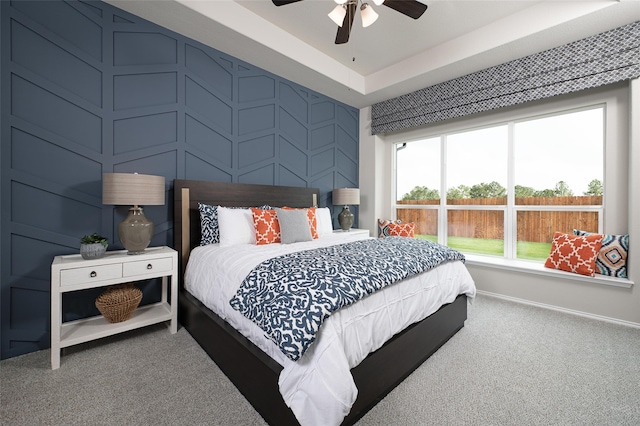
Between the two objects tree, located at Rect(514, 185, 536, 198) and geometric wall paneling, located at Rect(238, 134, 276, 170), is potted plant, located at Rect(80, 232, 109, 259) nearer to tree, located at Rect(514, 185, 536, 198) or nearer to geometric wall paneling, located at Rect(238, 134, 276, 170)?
geometric wall paneling, located at Rect(238, 134, 276, 170)

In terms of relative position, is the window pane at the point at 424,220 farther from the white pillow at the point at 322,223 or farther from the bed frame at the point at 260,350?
the bed frame at the point at 260,350

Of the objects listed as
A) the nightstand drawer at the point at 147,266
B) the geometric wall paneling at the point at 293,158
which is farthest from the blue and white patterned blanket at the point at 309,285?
the geometric wall paneling at the point at 293,158

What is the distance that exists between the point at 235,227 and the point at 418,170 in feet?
10.3

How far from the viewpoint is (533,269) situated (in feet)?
9.50

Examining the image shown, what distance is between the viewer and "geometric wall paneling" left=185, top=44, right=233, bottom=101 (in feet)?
8.83

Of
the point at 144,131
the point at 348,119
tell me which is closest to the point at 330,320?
the point at 144,131

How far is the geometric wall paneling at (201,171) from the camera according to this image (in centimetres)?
272

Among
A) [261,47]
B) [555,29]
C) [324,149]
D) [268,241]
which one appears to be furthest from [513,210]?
[261,47]

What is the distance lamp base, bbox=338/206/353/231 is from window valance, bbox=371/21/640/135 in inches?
58.4

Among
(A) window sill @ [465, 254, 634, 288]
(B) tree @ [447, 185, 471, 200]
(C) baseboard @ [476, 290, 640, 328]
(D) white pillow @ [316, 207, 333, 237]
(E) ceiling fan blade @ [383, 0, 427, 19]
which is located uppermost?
(E) ceiling fan blade @ [383, 0, 427, 19]

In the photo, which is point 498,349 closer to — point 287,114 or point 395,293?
point 395,293

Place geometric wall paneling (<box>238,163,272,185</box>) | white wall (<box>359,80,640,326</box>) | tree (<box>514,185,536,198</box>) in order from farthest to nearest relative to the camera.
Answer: tree (<box>514,185,536,198</box>) < geometric wall paneling (<box>238,163,272,185</box>) < white wall (<box>359,80,640,326</box>)

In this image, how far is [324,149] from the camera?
4059 millimetres

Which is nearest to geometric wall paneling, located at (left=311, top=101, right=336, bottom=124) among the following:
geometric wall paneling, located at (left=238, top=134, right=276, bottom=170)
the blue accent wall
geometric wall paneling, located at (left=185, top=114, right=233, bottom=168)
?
geometric wall paneling, located at (left=238, top=134, right=276, bottom=170)
